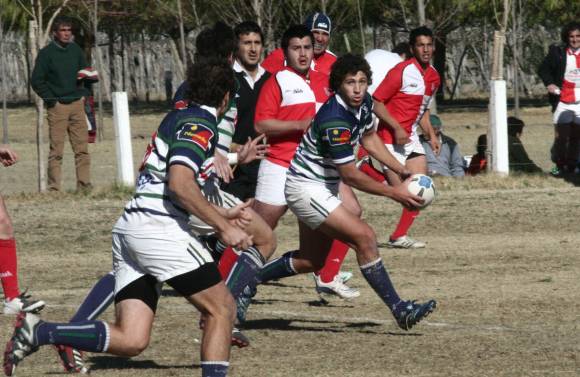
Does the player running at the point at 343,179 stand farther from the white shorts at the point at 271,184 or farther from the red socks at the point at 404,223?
the red socks at the point at 404,223

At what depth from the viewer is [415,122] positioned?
41.2ft

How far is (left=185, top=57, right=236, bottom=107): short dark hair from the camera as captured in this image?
6.55m

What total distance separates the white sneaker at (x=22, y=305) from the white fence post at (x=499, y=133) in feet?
32.4

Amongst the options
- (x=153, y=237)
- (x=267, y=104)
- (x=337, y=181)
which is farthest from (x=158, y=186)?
(x=267, y=104)

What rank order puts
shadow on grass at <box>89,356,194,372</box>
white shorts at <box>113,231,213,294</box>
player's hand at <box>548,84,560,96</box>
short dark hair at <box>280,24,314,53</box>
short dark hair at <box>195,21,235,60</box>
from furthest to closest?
player's hand at <box>548,84,560,96</box>, short dark hair at <box>280,24,314,53</box>, short dark hair at <box>195,21,235,60</box>, shadow on grass at <box>89,356,194,372</box>, white shorts at <box>113,231,213,294</box>

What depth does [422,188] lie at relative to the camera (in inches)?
335

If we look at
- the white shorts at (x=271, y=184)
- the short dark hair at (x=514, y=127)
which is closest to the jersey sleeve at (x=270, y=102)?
the white shorts at (x=271, y=184)

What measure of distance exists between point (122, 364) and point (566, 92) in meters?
11.0

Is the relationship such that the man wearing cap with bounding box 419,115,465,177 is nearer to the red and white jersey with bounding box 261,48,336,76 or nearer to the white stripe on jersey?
the red and white jersey with bounding box 261,48,336,76

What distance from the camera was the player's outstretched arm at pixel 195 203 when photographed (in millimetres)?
6305

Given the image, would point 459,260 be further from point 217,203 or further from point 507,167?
point 507,167

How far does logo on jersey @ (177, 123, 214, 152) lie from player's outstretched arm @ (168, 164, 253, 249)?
0.14 metres

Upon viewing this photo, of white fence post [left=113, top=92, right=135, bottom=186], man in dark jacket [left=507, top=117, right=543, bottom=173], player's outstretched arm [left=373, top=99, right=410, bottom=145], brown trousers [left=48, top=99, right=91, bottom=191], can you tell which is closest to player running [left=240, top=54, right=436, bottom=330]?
player's outstretched arm [left=373, top=99, right=410, bottom=145]

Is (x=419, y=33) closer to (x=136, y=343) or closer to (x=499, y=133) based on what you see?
(x=499, y=133)
